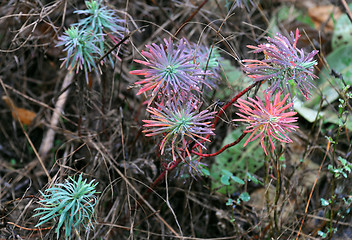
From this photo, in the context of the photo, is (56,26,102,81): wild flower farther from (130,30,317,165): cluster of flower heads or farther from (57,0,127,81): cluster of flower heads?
(130,30,317,165): cluster of flower heads

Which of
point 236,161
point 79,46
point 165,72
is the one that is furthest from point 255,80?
point 236,161

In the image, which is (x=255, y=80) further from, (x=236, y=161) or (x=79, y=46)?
(x=236, y=161)

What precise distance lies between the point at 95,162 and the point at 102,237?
30 centimetres

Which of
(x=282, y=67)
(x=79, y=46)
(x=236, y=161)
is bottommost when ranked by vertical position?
(x=236, y=161)

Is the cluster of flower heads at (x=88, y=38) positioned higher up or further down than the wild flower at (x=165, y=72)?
further down

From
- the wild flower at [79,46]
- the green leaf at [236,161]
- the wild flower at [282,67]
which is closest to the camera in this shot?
the wild flower at [282,67]

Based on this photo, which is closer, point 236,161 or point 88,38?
point 88,38

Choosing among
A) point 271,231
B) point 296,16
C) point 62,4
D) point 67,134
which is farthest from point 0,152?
point 296,16

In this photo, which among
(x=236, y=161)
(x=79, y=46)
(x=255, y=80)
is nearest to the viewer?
(x=255, y=80)

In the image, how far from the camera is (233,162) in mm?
1728

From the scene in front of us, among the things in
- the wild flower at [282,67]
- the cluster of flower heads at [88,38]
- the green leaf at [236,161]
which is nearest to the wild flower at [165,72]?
the wild flower at [282,67]

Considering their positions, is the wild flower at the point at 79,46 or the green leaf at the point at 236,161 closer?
the wild flower at the point at 79,46

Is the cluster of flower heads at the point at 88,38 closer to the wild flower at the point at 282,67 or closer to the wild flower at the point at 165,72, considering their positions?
the wild flower at the point at 165,72

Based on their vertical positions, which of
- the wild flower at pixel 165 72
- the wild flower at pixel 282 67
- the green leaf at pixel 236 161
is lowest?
the green leaf at pixel 236 161
